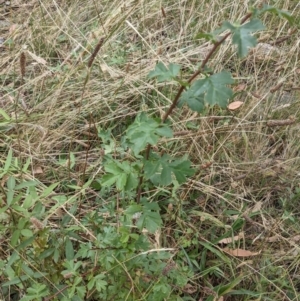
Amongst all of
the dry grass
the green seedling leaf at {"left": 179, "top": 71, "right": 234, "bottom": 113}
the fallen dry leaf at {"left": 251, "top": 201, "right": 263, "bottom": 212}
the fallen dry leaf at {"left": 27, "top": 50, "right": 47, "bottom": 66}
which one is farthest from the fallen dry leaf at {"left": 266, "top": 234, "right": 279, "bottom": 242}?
the fallen dry leaf at {"left": 27, "top": 50, "right": 47, "bottom": 66}

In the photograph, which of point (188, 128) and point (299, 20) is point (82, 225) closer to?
point (188, 128)

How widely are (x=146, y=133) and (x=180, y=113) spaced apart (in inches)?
36.0

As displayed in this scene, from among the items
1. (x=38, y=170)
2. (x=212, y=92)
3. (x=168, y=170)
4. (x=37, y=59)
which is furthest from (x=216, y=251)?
(x=37, y=59)

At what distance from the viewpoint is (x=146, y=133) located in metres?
1.06

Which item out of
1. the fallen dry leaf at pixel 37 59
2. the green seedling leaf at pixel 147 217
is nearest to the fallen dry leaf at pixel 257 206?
the green seedling leaf at pixel 147 217

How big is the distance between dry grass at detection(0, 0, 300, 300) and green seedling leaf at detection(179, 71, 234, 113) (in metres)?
0.52

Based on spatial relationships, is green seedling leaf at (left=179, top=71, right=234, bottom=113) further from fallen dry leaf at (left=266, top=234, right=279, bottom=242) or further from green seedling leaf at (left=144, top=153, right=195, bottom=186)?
fallen dry leaf at (left=266, top=234, right=279, bottom=242)

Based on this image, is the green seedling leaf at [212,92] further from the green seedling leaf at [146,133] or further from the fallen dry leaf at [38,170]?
the fallen dry leaf at [38,170]

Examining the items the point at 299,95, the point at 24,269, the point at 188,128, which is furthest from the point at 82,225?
the point at 299,95

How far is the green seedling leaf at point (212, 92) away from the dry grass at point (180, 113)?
52cm

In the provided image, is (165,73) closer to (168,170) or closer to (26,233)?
(168,170)

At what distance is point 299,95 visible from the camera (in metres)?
2.07

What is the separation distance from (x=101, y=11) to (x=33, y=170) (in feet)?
3.68

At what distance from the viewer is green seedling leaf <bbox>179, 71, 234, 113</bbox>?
0.91m
